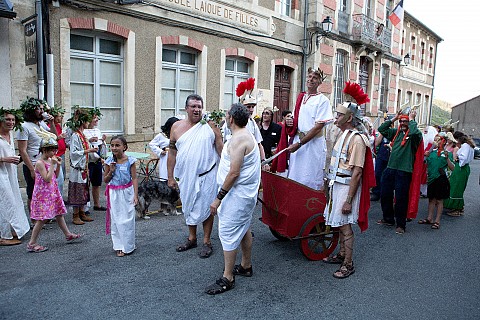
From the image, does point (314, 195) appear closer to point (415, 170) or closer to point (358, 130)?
point (358, 130)

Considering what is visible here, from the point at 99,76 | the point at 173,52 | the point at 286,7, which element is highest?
the point at 286,7

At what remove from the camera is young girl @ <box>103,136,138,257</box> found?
177 inches

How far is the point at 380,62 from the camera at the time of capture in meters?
20.0

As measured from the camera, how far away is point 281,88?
45.6 ft

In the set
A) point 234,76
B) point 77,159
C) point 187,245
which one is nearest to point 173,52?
point 234,76

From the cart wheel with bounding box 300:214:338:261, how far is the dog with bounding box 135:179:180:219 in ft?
7.89

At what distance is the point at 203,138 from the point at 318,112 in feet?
4.62

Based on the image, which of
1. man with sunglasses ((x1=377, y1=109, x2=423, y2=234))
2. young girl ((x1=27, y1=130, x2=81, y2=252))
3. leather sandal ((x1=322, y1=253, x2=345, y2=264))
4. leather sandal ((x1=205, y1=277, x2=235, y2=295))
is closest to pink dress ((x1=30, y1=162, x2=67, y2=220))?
young girl ((x1=27, y1=130, x2=81, y2=252))

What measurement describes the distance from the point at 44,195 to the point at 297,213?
9.80 ft

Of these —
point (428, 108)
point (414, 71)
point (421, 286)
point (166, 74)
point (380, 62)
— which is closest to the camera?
point (421, 286)

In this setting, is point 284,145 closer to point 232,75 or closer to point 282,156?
point 282,156

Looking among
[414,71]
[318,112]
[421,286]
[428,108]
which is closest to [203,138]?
[318,112]

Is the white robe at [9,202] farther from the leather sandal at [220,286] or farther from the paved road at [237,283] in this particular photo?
the leather sandal at [220,286]

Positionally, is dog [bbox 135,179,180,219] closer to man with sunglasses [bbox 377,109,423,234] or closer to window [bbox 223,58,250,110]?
man with sunglasses [bbox 377,109,423,234]
